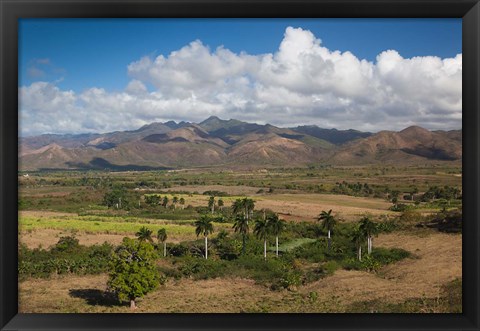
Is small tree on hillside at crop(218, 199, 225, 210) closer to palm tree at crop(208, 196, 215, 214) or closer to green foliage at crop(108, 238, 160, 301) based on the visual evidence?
palm tree at crop(208, 196, 215, 214)

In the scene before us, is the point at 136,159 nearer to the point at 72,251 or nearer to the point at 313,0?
the point at 72,251

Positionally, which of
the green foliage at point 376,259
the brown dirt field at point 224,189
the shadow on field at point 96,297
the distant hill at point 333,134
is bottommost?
the shadow on field at point 96,297

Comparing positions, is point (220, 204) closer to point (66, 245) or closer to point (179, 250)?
point (179, 250)

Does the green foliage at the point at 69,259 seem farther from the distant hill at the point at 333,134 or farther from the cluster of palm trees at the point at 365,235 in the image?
the distant hill at the point at 333,134

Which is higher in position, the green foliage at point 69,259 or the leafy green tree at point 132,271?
the leafy green tree at point 132,271

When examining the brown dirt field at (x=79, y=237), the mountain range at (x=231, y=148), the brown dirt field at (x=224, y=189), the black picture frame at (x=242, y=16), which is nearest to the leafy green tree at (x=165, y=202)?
the brown dirt field at (x=224, y=189)

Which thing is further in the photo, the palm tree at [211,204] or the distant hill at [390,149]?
the palm tree at [211,204]
